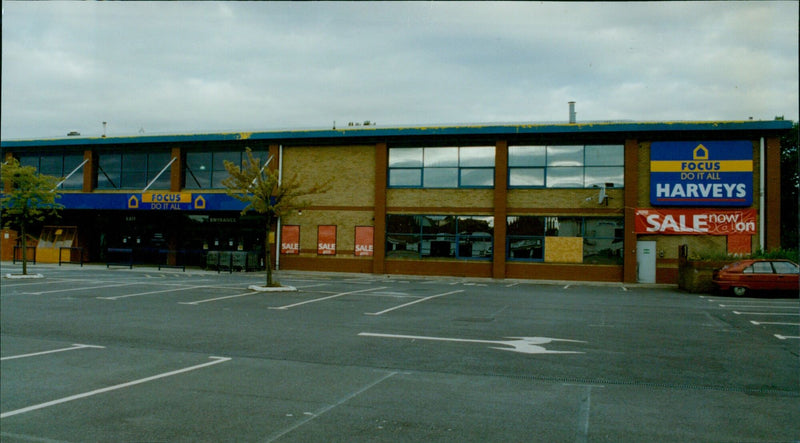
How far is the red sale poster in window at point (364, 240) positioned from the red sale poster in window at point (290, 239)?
138 inches

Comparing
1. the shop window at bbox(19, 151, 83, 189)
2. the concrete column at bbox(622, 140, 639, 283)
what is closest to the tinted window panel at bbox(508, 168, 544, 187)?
the concrete column at bbox(622, 140, 639, 283)

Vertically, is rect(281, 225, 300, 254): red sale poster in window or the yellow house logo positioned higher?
the yellow house logo

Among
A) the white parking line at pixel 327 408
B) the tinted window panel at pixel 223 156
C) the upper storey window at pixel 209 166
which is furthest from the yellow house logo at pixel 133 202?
the white parking line at pixel 327 408

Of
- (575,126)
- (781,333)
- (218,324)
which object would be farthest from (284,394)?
(575,126)

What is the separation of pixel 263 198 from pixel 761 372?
51.3ft

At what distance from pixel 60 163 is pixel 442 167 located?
2478 cm

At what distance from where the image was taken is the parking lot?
575cm

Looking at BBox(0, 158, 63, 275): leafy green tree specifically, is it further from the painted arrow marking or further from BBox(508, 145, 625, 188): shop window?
BBox(508, 145, 625, 188): shop window

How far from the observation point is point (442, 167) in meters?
31.3

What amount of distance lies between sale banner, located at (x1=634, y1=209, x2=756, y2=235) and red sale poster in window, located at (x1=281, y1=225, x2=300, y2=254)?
57.8ft

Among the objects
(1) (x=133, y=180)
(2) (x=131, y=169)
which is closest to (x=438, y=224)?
(1) (x=133, y=180)

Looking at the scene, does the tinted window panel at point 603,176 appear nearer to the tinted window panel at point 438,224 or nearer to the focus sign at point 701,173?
the focus sign at point 701,173

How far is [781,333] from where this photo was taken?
12055mm

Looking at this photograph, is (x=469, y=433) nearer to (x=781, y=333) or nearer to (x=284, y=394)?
(x=284, y=394)
